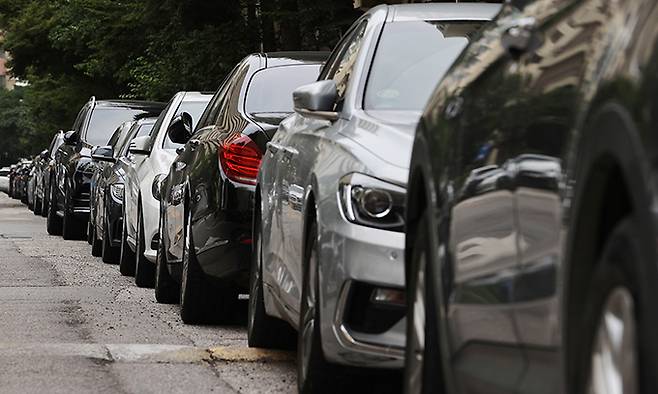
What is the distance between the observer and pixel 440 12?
813 cm

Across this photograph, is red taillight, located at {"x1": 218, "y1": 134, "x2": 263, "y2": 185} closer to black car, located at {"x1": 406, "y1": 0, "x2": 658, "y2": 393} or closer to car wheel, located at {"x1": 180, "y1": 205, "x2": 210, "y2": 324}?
car wheel, located at {"x1": 180, "y1": 205, "x2": 210, "y2": 324}

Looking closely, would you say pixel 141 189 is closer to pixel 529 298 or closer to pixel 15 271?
pixel 15 271

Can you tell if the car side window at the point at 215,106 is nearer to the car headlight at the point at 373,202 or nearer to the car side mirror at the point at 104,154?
the car headlight at the point at 373,202

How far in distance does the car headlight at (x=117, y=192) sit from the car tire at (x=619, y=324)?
1444 cm

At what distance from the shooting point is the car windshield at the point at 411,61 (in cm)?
742

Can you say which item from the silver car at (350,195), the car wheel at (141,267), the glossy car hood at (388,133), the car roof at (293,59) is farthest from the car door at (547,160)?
the car wheel at (141,267)

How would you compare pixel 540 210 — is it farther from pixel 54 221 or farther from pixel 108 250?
pixel 54 221

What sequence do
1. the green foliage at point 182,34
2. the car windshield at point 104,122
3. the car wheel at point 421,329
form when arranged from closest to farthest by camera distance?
the car wheel at point 421,329 < the car windshield at point 104,122 < the green foliage at point 182,34

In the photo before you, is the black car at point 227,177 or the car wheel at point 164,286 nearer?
the black car at point 227,177

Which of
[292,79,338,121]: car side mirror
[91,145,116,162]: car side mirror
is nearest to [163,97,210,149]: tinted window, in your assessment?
[91,145,116,162]: car side mirror

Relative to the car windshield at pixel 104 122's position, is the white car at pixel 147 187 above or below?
above

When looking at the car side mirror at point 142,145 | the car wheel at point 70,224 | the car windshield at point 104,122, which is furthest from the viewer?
the car windshield at point 104,122

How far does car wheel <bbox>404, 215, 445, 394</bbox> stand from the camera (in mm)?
4992

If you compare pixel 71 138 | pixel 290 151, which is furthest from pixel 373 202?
pixel 71 138
